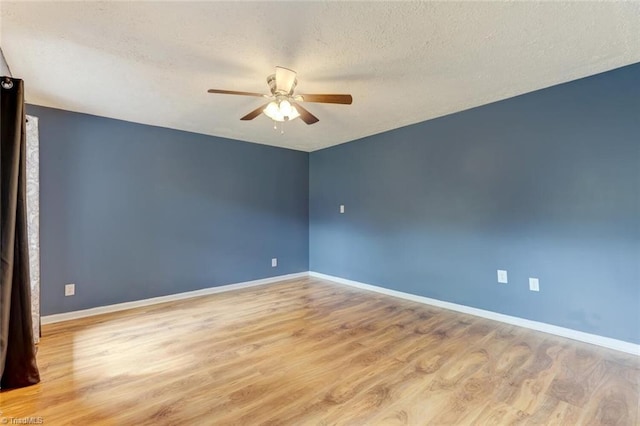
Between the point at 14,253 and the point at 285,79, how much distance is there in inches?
83.8

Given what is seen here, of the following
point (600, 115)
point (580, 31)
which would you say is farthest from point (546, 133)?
point (580, 31)

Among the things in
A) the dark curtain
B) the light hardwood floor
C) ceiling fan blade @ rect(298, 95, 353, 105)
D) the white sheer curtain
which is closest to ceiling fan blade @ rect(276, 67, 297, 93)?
ceiling fan blade @ rect(298, 95, 353, 105)

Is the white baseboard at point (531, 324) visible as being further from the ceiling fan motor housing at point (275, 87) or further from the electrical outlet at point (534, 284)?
the ceiling fan motor housing at point (275, 87)

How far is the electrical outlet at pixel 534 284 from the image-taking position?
279 centimetres

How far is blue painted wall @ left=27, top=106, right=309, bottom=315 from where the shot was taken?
3131 millimetres

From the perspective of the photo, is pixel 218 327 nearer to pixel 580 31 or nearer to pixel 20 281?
pixel 20 281

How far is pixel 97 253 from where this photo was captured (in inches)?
131

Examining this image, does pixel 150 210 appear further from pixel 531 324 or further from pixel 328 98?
pixel 531 324

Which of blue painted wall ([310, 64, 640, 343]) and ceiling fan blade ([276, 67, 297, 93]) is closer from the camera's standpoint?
ceiling fan blade ([276, 67, 297, 93])

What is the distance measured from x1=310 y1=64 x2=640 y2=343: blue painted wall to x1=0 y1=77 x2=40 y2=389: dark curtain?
363 centimetres

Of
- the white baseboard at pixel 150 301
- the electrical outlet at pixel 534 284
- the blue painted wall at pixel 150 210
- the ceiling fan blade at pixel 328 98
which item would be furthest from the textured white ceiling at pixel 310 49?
the white baseboard at pixel 150 301

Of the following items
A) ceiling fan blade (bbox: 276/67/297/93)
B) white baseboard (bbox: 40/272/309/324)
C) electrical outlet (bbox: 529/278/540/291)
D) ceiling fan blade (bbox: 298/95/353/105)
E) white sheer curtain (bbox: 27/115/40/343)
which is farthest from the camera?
white baseboard (bbox: 40/272/309/324)

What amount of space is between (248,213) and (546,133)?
3.83 metres

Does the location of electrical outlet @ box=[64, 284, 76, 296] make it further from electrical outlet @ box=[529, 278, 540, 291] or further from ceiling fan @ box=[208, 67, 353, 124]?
electrical outlet @ box=[529, 278, 540, 291]
